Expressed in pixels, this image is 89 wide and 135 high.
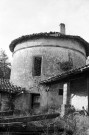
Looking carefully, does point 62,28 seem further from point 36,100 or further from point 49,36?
point 36,100

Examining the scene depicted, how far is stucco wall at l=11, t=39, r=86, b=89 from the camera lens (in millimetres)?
19891

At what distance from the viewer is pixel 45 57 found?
20.1 meters

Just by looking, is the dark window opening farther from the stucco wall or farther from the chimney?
the chimney

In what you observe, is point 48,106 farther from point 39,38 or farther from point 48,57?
point 39,38

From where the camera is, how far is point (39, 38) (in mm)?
20500

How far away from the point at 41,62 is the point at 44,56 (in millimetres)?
587

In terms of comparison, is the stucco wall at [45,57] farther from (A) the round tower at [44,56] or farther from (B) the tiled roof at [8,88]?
(B) the tiled roof at [8,88]

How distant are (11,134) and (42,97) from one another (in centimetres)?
927

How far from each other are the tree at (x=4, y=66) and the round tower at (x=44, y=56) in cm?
1589

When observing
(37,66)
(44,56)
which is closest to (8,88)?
(37,66)

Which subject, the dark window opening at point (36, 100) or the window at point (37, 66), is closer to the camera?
the dark window opening at point (36, 100)

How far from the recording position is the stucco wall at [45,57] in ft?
65.3

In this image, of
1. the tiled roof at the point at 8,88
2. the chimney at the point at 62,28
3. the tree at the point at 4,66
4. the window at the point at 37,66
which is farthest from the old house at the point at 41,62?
the tree at the point at 4,66

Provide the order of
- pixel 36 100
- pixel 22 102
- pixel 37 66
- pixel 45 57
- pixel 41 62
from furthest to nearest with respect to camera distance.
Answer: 1. pixel 37 66
2. pixel 41 62
3. pixel 45 57
4. pixel 36 100
5. pixel 22 102
